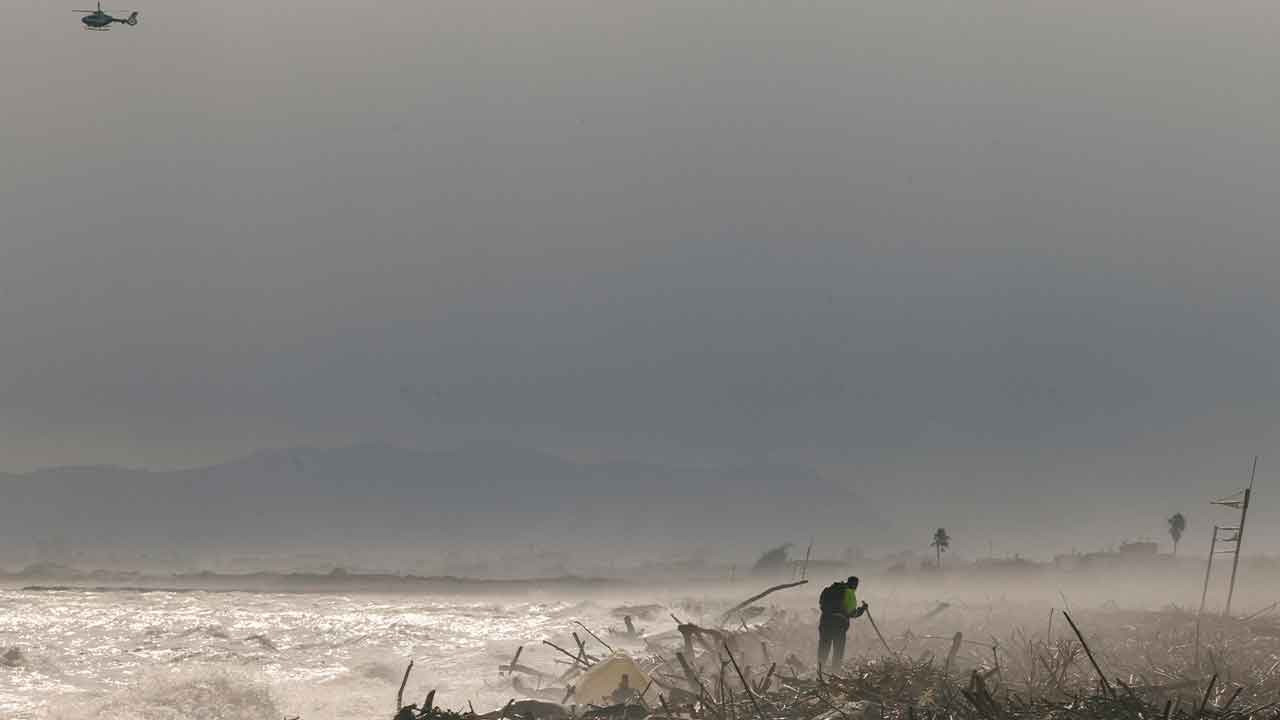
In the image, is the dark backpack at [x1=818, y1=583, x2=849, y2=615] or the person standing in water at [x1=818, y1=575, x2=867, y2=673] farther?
the dark backpack at [x1=818, y1=583, x2=849, y2=615]

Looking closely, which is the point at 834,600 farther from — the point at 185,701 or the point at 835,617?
the point at 185,701

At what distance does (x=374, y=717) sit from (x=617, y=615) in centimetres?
1188

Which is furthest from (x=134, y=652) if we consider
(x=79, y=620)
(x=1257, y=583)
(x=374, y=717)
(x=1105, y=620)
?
(x=1257, y=583)

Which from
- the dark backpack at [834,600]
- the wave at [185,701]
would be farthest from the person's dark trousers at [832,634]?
the wave at [185,701]

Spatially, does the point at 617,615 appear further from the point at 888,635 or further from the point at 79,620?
the point at 79,620

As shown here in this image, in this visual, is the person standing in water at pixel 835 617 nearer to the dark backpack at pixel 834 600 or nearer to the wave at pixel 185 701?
the dark backpack at pixel 834 600

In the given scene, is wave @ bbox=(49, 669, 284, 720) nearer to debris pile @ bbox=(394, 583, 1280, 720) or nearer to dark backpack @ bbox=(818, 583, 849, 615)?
debris pile @ bbox=(394, 583, 1280, 720)

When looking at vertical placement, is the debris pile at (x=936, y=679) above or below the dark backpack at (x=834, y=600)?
below

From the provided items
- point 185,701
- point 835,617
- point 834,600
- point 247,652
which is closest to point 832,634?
point 835,617

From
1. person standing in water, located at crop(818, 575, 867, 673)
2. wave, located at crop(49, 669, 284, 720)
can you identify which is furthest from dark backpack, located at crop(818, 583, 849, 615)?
wave, located at crop(49, 669, 284, 720)

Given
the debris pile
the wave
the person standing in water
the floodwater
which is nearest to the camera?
the debris pile

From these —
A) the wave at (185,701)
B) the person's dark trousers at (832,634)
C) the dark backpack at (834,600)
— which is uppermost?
the dark backpack at (834,600)

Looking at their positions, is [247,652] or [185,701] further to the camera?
[247,652]

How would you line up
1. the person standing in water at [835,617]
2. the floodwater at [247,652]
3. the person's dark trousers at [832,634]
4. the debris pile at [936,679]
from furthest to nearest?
the person standing in water at [835,617] → the person's dark trousers at [832,634] → the floodwater at [247,652] → the debris pile at [936,679]
